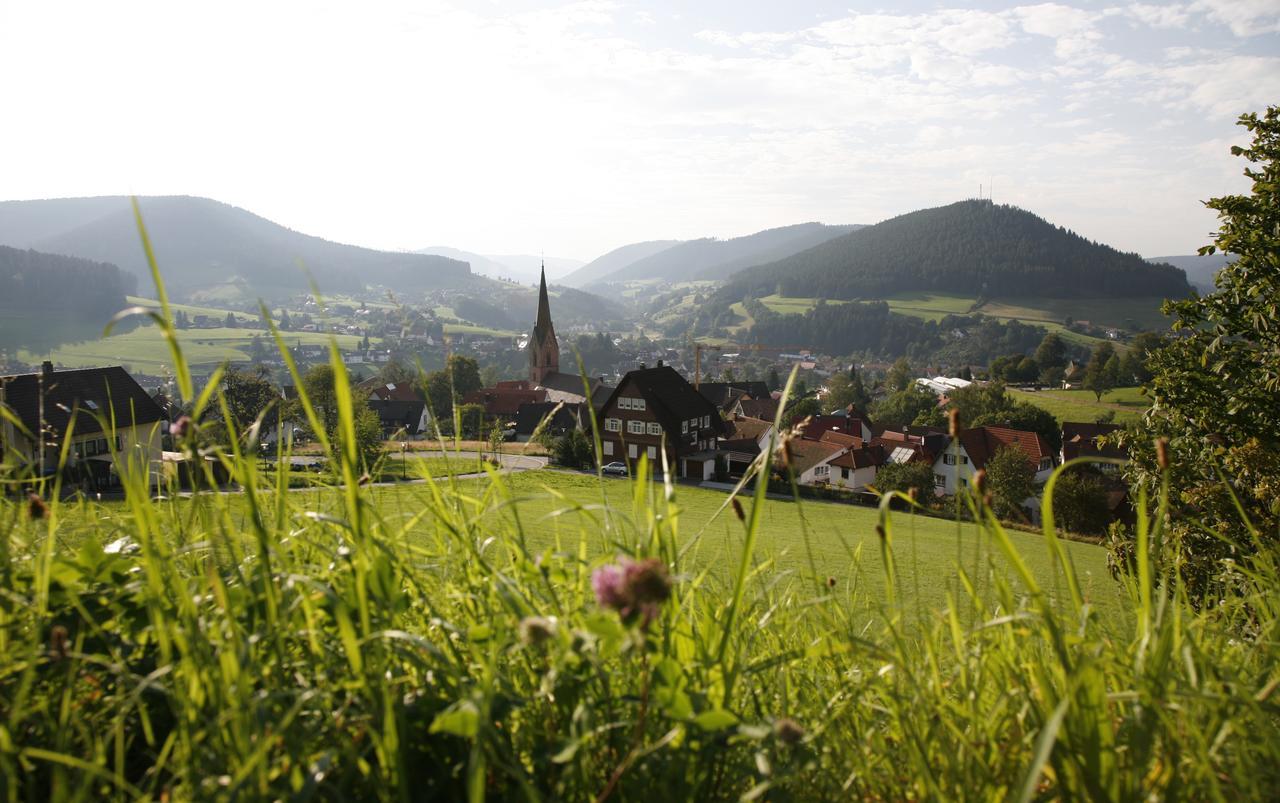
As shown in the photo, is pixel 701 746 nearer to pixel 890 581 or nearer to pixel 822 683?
pixel 890 581

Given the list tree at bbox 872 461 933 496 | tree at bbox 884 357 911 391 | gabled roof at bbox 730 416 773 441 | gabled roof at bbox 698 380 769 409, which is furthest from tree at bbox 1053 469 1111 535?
tree at bbox 884 357 911 391

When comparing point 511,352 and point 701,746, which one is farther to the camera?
point 511,352

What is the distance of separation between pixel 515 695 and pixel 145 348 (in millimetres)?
136959

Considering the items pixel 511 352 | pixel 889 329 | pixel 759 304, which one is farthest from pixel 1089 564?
pixel 759 304

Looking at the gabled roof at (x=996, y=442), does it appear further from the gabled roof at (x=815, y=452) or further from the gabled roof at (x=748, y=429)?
the gabled roof at (x=748, y=429)

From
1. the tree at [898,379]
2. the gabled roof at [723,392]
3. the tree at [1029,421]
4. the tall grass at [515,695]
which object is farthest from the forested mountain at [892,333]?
the tall grass at [515,695]

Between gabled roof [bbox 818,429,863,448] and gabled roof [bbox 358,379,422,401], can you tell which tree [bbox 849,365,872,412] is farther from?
gabled roof [bbox 358,379,422,401]

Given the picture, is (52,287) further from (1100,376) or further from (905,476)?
(1100,376)

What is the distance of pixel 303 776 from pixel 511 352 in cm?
A: 15302

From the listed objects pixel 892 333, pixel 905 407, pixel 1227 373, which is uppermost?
pixel 1227 373

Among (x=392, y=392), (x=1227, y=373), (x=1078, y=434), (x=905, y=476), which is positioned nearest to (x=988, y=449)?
(x=905, y=476)

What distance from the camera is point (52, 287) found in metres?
156

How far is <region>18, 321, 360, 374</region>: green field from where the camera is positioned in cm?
10519

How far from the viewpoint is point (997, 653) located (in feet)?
5.30
